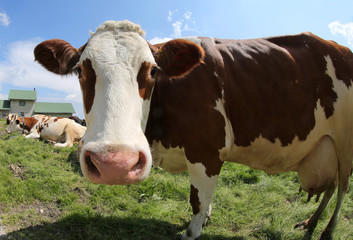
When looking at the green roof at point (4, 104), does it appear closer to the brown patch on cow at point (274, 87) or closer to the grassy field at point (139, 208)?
the grassy field at point (139, 208)

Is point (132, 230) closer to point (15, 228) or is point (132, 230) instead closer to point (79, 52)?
point (15, 228)

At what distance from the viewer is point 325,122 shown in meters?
3.11

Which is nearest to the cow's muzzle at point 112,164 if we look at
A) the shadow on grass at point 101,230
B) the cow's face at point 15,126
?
the shadow on grass at point 101,230

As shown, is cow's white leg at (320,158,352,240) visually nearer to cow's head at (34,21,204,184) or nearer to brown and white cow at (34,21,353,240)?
brown and white cow at (34,21,353,240)

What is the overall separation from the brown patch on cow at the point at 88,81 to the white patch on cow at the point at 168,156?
3.62 feet

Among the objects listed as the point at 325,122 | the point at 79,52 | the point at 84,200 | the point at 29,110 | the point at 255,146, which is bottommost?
the point at 29,110

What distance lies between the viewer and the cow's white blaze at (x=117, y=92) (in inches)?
63.5

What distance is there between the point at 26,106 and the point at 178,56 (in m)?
57.4

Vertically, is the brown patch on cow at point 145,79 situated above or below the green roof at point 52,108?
above

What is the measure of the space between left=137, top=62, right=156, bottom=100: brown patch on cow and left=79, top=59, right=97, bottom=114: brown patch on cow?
36 centimetres

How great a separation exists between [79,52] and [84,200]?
231 cm

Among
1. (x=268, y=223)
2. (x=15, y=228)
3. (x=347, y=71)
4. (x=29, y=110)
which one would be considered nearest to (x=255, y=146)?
(x=268, y=223)

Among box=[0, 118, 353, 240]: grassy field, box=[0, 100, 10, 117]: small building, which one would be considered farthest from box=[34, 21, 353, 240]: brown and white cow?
box=[0, 100, 10, 117]: small building

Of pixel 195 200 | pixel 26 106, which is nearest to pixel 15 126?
pixel 195 200
